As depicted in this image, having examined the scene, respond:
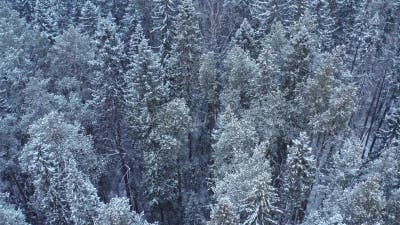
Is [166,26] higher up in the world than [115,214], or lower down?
higher up

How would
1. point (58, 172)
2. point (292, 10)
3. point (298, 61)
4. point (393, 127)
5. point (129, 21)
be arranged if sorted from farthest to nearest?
point (129, 21)
point (292, 10)
point (393, 127)
point (298, 61)
point (58, 172)

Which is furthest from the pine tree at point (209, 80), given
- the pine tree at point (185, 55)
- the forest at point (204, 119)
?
the pine tree at point (185, 55)

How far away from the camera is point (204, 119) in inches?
1596

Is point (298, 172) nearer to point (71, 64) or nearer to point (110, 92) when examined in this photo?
point (110, 92)

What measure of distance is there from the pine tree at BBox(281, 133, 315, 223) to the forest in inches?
3.6

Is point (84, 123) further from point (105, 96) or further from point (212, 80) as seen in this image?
point (212, 80)

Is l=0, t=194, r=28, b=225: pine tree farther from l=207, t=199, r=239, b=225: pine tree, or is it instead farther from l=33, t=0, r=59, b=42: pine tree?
l=33, t=0, r=59, b=42: pine tree

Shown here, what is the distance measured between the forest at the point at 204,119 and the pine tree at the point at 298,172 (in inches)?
3.6

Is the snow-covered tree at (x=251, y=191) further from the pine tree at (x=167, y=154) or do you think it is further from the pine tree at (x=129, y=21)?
the pine tree at (x=129, y=21)

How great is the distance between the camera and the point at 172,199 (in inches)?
1412

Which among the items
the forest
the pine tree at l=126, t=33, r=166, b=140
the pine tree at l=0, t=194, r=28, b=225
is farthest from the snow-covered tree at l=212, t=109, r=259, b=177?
the pine tree at l=0, t=194, r=28, b=225

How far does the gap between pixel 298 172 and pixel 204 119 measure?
15681mm

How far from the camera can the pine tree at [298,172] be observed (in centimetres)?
2580

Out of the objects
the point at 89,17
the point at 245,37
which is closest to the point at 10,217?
the point at 245,37
